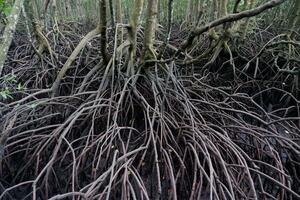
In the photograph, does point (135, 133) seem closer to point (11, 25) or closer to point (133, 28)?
point (133, 28)

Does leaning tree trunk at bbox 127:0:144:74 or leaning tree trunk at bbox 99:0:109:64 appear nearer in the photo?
leaning tree trunk at bbox 99:0:109:64

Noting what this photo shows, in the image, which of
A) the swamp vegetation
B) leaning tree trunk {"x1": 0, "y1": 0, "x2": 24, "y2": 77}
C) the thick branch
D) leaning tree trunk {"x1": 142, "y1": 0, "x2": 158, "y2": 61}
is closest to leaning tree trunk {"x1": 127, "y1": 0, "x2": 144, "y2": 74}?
the swamp vegetation

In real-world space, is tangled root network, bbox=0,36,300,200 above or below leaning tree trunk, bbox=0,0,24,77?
below

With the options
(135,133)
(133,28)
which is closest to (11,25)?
(135,133)

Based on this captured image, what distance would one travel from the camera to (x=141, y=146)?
2359mm

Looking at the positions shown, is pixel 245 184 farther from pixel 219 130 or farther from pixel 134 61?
pixel 134 61

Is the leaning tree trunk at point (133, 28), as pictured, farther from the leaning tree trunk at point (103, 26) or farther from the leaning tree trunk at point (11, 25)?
the leaning tree trunk at point (11, 25)

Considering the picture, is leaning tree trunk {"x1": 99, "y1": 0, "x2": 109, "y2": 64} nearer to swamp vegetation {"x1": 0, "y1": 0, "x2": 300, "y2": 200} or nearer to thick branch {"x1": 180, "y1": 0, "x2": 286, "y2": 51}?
swamp vegetation {"x1": 0, "y1": 0, "x2": 300, "y2": 200}

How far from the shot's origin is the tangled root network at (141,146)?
2.19 metres

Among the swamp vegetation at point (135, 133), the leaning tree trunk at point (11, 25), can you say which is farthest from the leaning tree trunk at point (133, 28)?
the leaning tree trunk at point (11, 25)

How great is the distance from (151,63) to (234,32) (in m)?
1.54

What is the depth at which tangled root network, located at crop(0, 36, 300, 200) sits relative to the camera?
86.1 inches

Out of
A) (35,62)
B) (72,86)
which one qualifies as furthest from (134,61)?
(35,62)

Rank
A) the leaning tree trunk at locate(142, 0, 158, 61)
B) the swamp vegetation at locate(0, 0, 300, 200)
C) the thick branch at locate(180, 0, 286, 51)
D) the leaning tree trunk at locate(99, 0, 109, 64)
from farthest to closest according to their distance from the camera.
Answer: the leaning tree trunk at locate(142, 0, 158, 61), the leaning tree trunk at locate(99, 0, 109, 64), the swamp vegetation at locate(0, 0, 300, 200), the thick branch at locate(180, 0, 286, 51)
